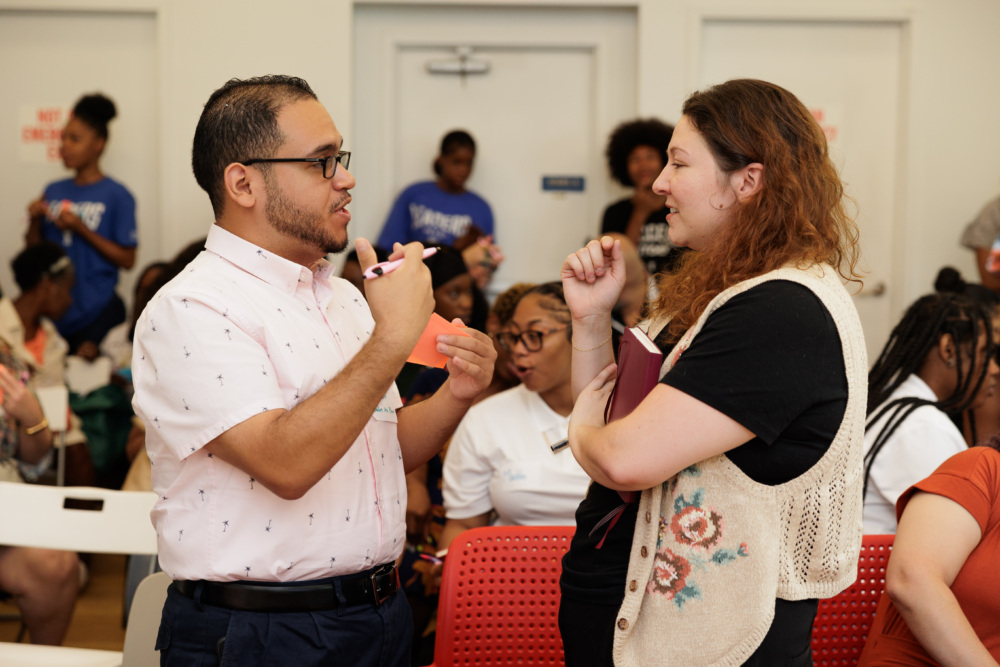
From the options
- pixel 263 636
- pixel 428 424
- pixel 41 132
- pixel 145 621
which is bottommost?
pixel 145 621

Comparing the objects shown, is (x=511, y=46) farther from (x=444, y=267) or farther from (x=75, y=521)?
(x=75, y=521)

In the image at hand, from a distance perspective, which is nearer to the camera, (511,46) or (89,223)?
(89,223)

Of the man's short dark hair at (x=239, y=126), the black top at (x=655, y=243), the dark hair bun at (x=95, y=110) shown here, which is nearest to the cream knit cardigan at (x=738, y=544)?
the man's short dark hair at (x=239, y=126)

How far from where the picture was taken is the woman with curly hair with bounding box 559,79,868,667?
120cm

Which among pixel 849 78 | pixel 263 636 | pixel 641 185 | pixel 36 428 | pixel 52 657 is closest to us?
pixel 263 636

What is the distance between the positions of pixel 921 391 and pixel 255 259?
1.76 meters

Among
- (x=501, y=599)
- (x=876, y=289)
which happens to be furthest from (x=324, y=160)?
(x=876, y=289)

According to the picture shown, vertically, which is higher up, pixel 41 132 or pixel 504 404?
pixel 41 132

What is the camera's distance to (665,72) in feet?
15.4

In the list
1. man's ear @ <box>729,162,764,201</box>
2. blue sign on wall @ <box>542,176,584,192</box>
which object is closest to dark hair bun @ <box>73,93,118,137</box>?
blue sign on wall @ <box>542,176,584,192</box>

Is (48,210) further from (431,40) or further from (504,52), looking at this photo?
(504,52)

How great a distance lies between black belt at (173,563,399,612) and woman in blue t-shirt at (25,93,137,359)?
3.59m

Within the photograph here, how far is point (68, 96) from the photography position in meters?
4.83

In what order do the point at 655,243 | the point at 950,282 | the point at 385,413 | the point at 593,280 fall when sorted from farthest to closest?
A: the point at 655,243
the point at 950,282
the point at 385,413
the point at 593,280
